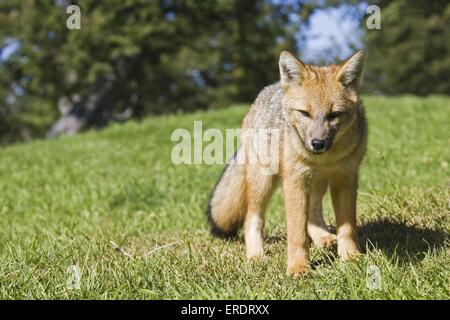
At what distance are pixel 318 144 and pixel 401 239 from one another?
1.32m

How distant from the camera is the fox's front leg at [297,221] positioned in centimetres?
412

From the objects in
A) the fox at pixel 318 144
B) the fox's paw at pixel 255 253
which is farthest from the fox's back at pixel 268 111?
the fox's paw at pixel 255 253

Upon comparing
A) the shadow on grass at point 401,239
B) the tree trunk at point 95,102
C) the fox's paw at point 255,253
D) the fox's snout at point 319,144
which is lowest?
the tree trunk at point 95,102

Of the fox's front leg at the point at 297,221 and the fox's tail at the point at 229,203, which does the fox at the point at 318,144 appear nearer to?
the fox's front leg at the point at 297,221

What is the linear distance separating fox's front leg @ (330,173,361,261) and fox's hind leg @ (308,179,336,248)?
19.7 inches

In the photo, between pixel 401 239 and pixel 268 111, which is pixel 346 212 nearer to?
pixel 401 239

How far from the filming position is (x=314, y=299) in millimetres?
3227

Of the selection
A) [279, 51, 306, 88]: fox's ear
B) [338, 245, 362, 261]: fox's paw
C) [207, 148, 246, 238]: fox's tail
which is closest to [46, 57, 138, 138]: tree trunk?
[207, 148, 246, 238]: fox's tail

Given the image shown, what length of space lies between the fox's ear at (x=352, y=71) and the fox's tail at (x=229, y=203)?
126 cm

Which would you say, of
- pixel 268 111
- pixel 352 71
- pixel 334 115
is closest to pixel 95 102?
pixel 268 111

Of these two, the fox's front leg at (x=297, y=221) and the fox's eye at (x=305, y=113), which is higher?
the fox's eye at (x=305, y=113)

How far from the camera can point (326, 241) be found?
497cm
